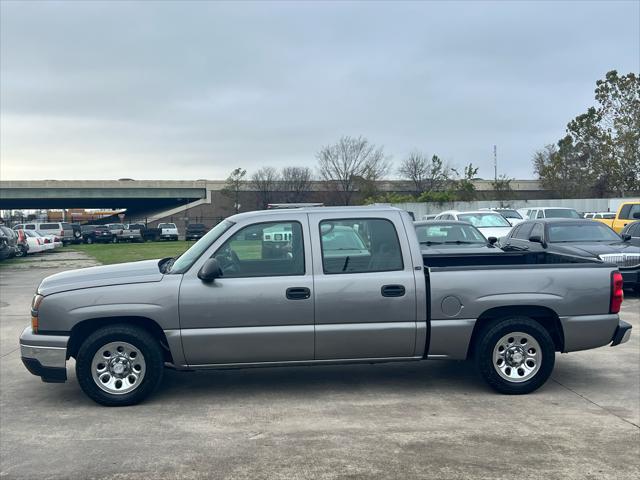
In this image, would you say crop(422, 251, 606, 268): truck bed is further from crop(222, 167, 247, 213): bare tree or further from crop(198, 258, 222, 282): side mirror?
crop(222, 167, 247, 213): bare tree

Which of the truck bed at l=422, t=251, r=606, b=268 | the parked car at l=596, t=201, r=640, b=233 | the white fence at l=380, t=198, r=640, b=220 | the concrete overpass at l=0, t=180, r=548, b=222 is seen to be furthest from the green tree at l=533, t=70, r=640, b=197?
the truck bed at l=422, t=251, r=606, b=268

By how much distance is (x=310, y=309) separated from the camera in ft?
20.0

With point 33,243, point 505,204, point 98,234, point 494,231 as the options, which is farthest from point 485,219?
point 98,234

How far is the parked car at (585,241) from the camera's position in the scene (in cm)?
1241

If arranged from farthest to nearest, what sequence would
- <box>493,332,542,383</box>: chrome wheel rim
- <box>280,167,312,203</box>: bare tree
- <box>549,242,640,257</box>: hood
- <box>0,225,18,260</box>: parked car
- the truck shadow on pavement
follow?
<box>280,167,312,203</box>: bare tree < <box>0,225,18,260</box>: parked car < <box>549,242,640,257</box>: hood < the truck shadow on pavement < <box>493,332,542,383</box>: chrome wheel rim

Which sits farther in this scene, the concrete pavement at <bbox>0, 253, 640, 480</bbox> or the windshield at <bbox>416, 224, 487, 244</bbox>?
the windshield at <bbox>416, 224, 487, 244</bbox>

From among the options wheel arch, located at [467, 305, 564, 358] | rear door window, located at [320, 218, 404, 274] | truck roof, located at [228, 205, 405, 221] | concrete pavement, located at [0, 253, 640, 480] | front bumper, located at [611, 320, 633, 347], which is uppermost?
truck roof, located at [228, 205, 405, 221]

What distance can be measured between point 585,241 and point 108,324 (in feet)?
33.9

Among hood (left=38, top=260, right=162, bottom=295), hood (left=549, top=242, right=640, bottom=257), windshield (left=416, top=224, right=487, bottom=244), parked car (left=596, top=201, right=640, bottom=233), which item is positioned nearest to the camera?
hood (left=38, top=260, right=162, bottom=295)

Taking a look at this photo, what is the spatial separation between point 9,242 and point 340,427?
2423 centimetres

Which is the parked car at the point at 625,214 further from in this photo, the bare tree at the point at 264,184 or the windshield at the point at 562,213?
the bare tree at the point at 264,184

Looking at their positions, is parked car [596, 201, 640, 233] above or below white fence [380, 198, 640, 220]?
below

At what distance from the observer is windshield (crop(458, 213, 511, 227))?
20.2m

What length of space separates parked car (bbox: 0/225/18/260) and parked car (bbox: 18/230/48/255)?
3142 millimetres
